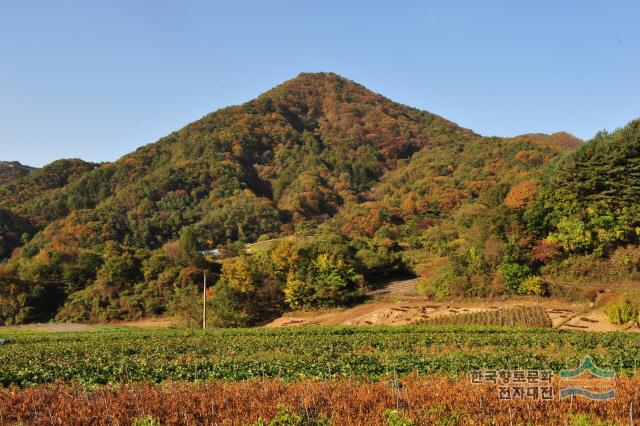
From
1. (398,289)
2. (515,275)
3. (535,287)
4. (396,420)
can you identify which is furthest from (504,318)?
(396,420)

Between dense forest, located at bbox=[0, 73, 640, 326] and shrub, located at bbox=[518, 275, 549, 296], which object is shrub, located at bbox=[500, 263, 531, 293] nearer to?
dense forest, located at bbox=[0, 73, 640, 326]

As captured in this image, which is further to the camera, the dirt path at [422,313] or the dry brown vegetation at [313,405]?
the dirt path at [422,313]

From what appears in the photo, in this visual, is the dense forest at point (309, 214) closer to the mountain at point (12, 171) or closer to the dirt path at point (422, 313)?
the mountain at point (12, 171)

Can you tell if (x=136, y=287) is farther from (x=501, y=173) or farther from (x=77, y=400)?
(x=501, y=173)

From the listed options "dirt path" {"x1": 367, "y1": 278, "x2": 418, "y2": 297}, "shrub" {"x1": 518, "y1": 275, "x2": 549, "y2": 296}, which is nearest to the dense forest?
"shrub" {"x1": 518, "y1": 275, "x2": 549, "y2": 296}

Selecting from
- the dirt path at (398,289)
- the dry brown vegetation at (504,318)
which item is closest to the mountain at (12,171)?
the dirt path at (398,289)

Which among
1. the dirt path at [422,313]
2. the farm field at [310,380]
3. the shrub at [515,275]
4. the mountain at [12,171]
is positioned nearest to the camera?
the farm field at [310,380]

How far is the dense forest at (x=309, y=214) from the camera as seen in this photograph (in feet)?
152

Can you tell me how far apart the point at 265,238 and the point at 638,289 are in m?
62.5

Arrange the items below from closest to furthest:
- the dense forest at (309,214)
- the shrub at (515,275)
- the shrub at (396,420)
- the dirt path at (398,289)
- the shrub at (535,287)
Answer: the shrub at (396,420) → the shrub at (535,287) → the shrub at (515,275) → the dense forest at (309,214) → the dirt path at (398,289)

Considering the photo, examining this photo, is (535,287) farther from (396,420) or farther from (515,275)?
(396,420)

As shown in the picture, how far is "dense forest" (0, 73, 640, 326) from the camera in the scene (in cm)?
4625

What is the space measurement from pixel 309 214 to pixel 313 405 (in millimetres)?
96507

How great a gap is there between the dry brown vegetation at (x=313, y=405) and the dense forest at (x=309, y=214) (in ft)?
113
